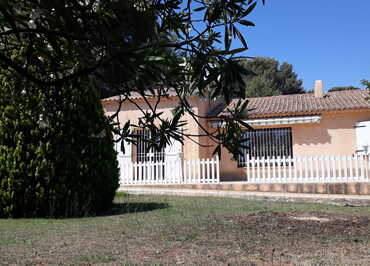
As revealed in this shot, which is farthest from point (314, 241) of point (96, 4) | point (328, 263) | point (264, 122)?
point (264, 122)

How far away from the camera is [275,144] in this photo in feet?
69.6

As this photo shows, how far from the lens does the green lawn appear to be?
Answer: 5.54 metres

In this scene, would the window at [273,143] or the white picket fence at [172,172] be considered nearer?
the white picket fence at [172,172]

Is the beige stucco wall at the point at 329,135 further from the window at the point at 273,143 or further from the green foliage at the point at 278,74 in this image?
the green foliage at the point at 278,74

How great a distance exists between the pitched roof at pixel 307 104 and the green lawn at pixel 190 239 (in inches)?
386

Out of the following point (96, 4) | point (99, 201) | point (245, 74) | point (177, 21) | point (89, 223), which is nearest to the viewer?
point (245, 74)

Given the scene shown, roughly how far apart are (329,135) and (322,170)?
3.95 meters

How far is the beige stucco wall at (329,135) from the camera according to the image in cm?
2011

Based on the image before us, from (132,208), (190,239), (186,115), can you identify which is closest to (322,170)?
(186,115)

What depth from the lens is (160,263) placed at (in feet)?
17.3

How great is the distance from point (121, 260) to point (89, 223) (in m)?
3.63

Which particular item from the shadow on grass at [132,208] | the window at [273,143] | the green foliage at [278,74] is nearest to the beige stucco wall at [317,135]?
the window at [273,143]

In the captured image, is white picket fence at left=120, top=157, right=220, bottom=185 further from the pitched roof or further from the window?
the window

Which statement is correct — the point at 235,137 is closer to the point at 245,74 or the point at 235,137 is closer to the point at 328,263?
the point at 245,74
